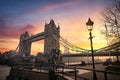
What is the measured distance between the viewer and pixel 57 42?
82.8 metres

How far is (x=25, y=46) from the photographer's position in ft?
449

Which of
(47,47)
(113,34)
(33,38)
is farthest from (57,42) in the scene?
(113,34)

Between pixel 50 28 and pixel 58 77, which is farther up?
pixel 50 28

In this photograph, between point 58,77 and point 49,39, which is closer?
point 58,77

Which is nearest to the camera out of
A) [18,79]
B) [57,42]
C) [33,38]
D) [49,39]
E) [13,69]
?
[18,79]

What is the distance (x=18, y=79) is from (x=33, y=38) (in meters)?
107

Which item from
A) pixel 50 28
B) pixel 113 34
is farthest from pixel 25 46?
pixel 113 34

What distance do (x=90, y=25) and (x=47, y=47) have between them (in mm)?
76405

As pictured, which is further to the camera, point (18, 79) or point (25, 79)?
point (18, 79)

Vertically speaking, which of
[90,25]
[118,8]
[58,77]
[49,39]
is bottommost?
[58,77]

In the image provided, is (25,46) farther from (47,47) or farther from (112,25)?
(112,25)

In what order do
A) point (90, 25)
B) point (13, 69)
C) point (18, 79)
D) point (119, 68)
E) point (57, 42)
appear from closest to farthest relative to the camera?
point (90, 25)
point (119, 68)
point (18, 79)
point (13, 69)
point (57, 42)

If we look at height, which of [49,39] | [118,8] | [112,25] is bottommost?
[112,25]

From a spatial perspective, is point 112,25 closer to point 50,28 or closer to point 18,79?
point 18,79
